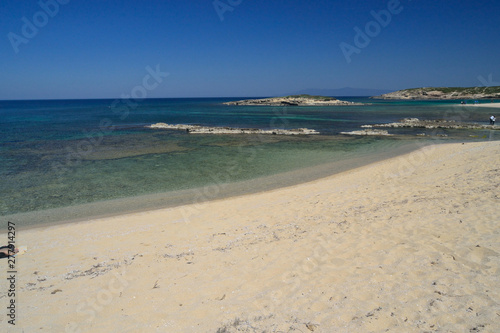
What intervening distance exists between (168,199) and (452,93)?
16214 centimetres

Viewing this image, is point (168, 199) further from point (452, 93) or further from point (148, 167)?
point (452, 93)

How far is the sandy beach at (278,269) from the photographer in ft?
14.0

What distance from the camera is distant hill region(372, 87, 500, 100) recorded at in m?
118

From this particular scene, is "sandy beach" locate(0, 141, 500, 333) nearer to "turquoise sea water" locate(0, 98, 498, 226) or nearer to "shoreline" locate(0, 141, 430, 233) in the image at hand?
"shoreline" locate(0, 141, 430, 233)

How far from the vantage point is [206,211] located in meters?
10.1

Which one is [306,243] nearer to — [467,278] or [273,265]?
[273,265]

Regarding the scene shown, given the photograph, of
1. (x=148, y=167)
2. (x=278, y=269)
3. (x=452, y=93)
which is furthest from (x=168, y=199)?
(x=452, y=93)

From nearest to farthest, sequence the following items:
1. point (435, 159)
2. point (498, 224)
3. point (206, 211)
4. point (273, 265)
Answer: point (273, 265), point (498, 224), point (206, 211), point (435, 159)

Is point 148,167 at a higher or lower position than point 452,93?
lower

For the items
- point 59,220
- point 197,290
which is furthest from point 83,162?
point 197,290

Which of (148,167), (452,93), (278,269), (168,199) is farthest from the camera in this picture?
(452,93)

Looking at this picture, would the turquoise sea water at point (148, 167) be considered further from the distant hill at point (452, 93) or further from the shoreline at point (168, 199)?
the distant hill at point (452, 93)

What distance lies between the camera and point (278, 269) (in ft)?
18.6

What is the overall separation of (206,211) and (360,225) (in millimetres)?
5094
